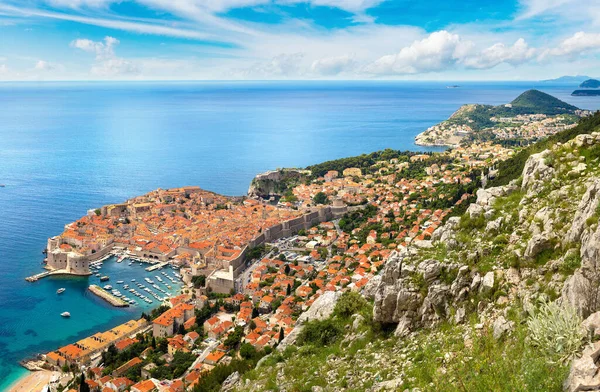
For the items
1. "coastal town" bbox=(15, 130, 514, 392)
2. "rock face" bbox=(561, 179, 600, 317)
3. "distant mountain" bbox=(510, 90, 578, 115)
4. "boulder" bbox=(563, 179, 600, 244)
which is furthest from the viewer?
"distant mountain" bbox=(510, 90, 578, 115)

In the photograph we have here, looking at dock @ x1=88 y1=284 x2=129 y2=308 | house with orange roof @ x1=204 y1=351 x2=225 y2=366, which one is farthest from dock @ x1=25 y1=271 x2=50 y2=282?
house with orange roof @ x1=204 y1=351 x2=225 y2=366

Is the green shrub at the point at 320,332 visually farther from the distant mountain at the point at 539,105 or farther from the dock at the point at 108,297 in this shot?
the distant mountain at the point at 539,105

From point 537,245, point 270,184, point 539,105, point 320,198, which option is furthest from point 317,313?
point 539,105

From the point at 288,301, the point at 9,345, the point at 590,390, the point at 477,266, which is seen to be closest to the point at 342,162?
the point at 288,301

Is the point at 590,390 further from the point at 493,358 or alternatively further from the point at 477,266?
the point at 477,266

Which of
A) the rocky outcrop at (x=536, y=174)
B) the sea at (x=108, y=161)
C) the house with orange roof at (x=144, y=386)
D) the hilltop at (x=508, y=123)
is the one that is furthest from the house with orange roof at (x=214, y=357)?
the hilltop at (x=508, y=123)

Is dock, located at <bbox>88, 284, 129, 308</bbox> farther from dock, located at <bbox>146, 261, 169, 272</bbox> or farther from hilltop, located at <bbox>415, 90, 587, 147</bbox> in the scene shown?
hilltop, located at <bbox>415, 90, 587, 147</bbox>
